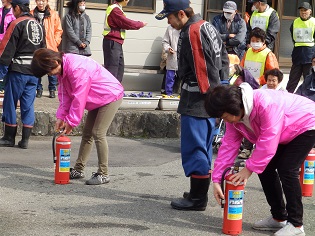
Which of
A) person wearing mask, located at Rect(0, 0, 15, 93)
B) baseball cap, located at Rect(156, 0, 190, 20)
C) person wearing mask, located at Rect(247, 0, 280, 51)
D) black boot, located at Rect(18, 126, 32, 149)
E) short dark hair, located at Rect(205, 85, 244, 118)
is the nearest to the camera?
short dark hair, located at Rect(205, 85, 244, 118)

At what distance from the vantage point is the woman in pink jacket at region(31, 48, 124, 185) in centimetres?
704

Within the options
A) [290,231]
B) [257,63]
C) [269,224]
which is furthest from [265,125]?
[257,63]

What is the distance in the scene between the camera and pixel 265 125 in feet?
18.0

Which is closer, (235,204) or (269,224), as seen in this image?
(235,204)

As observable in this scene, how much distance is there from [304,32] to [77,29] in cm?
386

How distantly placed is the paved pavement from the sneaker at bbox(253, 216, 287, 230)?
0.26 ft

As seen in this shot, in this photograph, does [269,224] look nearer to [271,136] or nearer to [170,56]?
[271,136]

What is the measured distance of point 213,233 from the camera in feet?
19.8

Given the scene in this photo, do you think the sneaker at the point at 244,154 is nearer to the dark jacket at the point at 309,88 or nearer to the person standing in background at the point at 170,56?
the dark jacket at the point at 309,88

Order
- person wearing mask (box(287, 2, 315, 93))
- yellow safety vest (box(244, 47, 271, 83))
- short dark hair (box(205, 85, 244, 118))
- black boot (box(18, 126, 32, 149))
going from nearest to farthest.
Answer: short dark hair (box(205, 85, 244, 118))
black boot (box(18, 126, 32, 149))
yellow safety vest (box(244, 47, 271, 83))
person wearing mask (box(287, 2, 315, 93))

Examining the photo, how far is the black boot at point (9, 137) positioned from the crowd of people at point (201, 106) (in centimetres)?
1

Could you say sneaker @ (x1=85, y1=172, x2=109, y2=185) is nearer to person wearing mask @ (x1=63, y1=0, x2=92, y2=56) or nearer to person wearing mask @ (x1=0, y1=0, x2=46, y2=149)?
person wearing mask @ (x1=0, y1=0, x2=46, y2=149)

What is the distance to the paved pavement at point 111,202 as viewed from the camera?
6086 millimetres

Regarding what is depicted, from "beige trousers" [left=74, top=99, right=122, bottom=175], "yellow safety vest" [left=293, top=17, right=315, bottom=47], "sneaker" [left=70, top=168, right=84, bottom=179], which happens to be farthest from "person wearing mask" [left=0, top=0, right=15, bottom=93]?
"yellow safety vest" [left=293, top=17, right=315, bottom=47]
